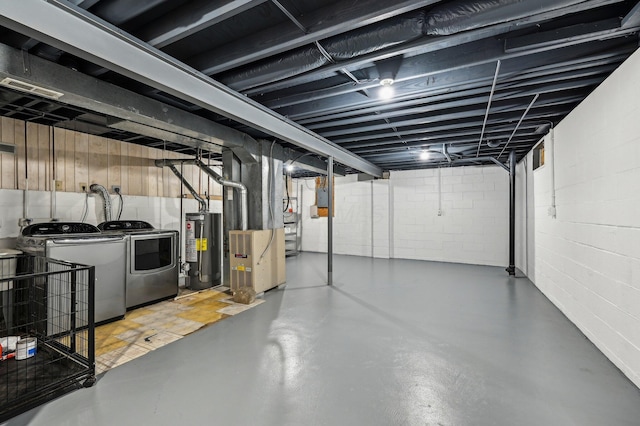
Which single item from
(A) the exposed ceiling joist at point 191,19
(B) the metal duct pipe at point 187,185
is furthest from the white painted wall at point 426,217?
(A) the exposed ceiling joist at point 191,19

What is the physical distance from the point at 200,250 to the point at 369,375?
Answer: 11.3 ft

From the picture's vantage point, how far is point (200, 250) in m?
4.78

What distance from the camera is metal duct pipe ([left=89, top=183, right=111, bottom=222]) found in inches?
170

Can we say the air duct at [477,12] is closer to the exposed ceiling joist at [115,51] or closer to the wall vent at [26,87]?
the exposed ceiling joist at [115,51]

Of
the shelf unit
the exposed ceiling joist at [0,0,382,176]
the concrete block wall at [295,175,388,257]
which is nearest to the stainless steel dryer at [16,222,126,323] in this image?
the exposed ceiling joist at [0,0,382,176]

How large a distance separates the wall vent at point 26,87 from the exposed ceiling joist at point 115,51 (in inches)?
28.2

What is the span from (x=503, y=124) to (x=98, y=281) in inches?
213

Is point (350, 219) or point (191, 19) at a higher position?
point (191, 19)

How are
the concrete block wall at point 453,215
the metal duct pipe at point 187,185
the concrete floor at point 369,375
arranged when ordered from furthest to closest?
the concrete block wall at point 453,215 < the metal duct pipe at point 187,185 < the concrete floor at point 369,375

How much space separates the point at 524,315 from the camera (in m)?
3.57

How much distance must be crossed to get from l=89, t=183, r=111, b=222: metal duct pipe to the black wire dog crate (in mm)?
1261

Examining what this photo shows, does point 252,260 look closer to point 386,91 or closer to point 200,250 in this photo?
point 200,250

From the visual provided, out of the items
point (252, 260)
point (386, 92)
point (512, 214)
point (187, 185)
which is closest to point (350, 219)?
point (512, 214)

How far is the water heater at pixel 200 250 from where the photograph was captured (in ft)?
15.6
